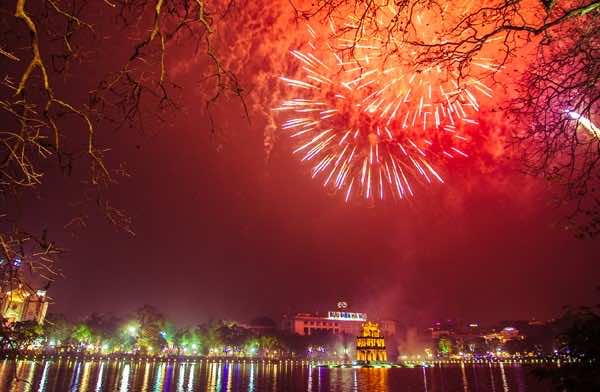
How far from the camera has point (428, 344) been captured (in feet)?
550

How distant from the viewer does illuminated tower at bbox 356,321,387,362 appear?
324 ft

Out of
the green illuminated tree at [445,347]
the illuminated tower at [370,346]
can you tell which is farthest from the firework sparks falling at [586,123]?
the green illuminated tree at [445,347]

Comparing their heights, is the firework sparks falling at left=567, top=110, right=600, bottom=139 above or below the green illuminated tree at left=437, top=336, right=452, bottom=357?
below

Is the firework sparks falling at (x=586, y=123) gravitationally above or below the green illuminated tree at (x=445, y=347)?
below

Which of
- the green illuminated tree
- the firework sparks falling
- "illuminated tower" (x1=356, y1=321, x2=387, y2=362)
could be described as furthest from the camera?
the green illuminated tree

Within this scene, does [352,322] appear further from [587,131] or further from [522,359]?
[587,131]

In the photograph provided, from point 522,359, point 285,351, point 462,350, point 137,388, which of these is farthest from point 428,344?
point 137,388

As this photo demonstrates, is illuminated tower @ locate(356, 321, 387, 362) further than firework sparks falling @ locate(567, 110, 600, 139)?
Yes

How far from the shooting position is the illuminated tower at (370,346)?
3890 inches

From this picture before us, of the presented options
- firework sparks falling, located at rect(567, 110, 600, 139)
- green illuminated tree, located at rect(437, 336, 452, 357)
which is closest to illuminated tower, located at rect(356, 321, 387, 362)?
green illuminated tree, located at rect(437, 336, 452, 357)

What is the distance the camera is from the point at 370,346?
10012 centimetres

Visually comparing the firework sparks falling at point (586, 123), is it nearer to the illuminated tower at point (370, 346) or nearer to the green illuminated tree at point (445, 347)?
the illuminated tower at point (370, 346)

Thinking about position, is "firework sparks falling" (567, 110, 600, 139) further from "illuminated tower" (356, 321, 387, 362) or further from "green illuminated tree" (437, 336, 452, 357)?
"green illuminated tree" (437, 336, 452, 357)

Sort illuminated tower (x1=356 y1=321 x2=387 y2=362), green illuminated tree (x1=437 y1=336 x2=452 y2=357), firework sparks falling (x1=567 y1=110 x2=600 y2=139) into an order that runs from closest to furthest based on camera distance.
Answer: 1. firework sparks falling (x1=567 y1=110 x2=600 y2=139)
2. illuminated tower (x1=356 y1=321 x2=387 y2=362)
3. green illuminated tree (x1=437 y1=336 x2=452 y2=357)
